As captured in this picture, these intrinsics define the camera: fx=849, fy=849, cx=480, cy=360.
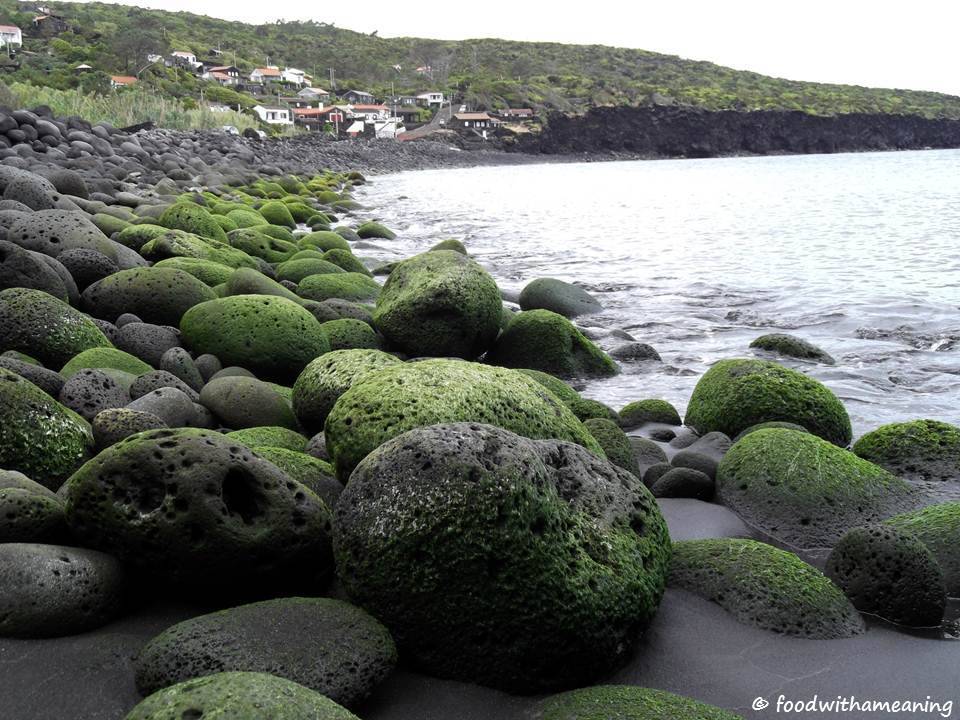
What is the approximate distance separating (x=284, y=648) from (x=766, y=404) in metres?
3.99

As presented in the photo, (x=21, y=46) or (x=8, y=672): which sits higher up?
(x=21, y=46)

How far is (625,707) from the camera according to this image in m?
2.50

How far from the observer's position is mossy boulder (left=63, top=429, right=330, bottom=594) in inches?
114

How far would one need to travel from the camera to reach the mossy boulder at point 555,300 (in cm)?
1041

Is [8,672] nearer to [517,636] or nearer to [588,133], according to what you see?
[517,636]

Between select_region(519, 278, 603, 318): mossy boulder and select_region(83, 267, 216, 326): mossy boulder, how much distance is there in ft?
15.3

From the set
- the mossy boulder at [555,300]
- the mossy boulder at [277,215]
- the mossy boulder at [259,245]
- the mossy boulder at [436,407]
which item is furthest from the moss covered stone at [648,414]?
the mossy boulder at [277,215]

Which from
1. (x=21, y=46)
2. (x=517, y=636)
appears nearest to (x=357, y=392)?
(x=517, y=636)

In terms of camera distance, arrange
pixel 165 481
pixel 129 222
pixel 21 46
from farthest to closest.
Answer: pixel 21 46, pixel 129 222, pixel 165 481

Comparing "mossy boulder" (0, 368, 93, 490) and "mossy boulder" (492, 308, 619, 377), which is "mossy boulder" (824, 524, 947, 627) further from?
"mossy boulder" (492, 308, 619, 377)

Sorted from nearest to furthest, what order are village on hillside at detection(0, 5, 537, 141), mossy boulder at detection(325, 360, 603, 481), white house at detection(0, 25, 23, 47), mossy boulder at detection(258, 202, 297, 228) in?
mossy boulder at detection(325, 360, 603, 481) < mossy boulder at detection(258, 202, 297, 228) < white house at detection(0, 25, 23, 47) < village on hillside at detection(0, 5, 537, 141)

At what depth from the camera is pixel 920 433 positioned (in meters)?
5.12

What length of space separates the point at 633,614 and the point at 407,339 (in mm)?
4324

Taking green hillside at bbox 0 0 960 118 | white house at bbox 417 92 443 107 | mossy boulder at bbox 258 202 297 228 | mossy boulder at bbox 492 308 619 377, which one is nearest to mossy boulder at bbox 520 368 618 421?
mossy boulder at bbox 492 308 619 377
